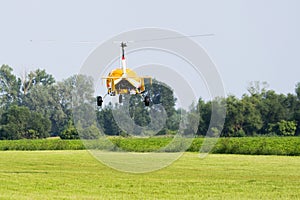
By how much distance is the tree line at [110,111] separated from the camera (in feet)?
102

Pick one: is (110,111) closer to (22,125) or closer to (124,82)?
(124,82)

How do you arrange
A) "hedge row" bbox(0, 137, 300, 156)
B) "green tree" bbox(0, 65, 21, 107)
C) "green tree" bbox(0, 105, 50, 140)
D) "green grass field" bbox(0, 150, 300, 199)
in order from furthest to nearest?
"green tree" bbox(0, 65, 21, 107), "green tree" bbox(0, 105, 50, 140), "hedge row" bbox(0, 137, 300, 156), "green grass field" bbox(0, 150, 300, 199)

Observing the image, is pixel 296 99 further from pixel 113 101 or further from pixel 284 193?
pixel 284 193

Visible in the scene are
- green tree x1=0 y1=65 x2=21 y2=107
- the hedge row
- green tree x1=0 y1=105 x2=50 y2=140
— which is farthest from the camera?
green tree x1=0 y1=65 x2=21 y2=107

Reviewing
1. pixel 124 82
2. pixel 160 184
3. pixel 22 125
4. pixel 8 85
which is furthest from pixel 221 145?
pixel 8 85

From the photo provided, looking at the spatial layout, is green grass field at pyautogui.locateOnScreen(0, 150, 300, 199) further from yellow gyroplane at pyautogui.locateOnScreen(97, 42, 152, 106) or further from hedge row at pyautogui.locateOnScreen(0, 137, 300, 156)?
hedge row at pyautogui.locateOnScreen(0, 137, 300, 156)

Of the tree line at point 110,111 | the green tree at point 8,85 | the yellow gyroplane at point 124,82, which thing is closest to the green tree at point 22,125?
the tree line at point 110,111

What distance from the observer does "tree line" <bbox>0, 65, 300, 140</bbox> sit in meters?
31.0

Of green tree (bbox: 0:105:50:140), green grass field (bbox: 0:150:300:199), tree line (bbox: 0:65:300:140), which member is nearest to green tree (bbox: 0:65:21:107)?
tree line (bbox: 0:65:300:140)

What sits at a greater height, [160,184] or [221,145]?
[221,145]

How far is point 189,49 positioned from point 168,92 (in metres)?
3.37

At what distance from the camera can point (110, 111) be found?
38625 millimetres

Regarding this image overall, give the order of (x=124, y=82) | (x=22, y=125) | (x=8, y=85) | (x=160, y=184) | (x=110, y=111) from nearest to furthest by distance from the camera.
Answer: (x=160, y=184) → (x=124, y=82) → (x=110, y=111) → (x=22, y=125) → (x=8, y=85)

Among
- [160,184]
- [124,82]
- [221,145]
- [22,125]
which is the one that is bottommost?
[160,184]
